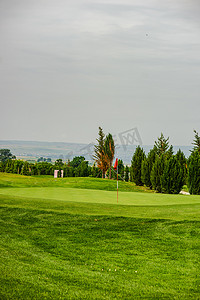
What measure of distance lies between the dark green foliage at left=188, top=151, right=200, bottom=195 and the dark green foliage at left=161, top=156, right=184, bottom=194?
41.7 inches

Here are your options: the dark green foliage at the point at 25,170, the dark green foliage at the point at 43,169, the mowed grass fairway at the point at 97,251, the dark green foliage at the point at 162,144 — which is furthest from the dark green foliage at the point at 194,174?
the dark green foliage at the point at 43,169

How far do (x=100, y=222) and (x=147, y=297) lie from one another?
14.9ft

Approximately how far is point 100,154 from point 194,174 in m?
20.1

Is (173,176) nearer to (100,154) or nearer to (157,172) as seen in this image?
(157,172)

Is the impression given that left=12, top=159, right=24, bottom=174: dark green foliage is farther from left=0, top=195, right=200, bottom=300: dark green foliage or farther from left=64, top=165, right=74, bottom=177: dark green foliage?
left=0, top=195, right=200, bottom=300: dark green foliage

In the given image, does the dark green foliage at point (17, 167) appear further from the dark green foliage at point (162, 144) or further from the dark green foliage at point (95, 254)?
the dark green foliage at point (95, 254)

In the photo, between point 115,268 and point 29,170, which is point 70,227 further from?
point 29,170

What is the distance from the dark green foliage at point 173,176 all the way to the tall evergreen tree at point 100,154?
1748 centimetres

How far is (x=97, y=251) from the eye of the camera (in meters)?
7.42

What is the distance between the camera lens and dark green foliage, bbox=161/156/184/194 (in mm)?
27844

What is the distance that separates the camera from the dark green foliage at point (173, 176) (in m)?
27.8

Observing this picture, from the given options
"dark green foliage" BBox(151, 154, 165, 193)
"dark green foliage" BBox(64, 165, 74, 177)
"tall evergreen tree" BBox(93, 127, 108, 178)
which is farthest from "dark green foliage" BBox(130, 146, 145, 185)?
"dark green foliage" BBox(64, 165, 74, 177)

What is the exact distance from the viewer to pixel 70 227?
918 cm

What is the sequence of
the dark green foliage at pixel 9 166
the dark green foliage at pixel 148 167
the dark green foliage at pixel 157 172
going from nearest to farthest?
1. the dark green foliage at pixel 157 172
2. the dark green foliage at pixel 148 167
3. the dark green foliage at pixel 9 166
